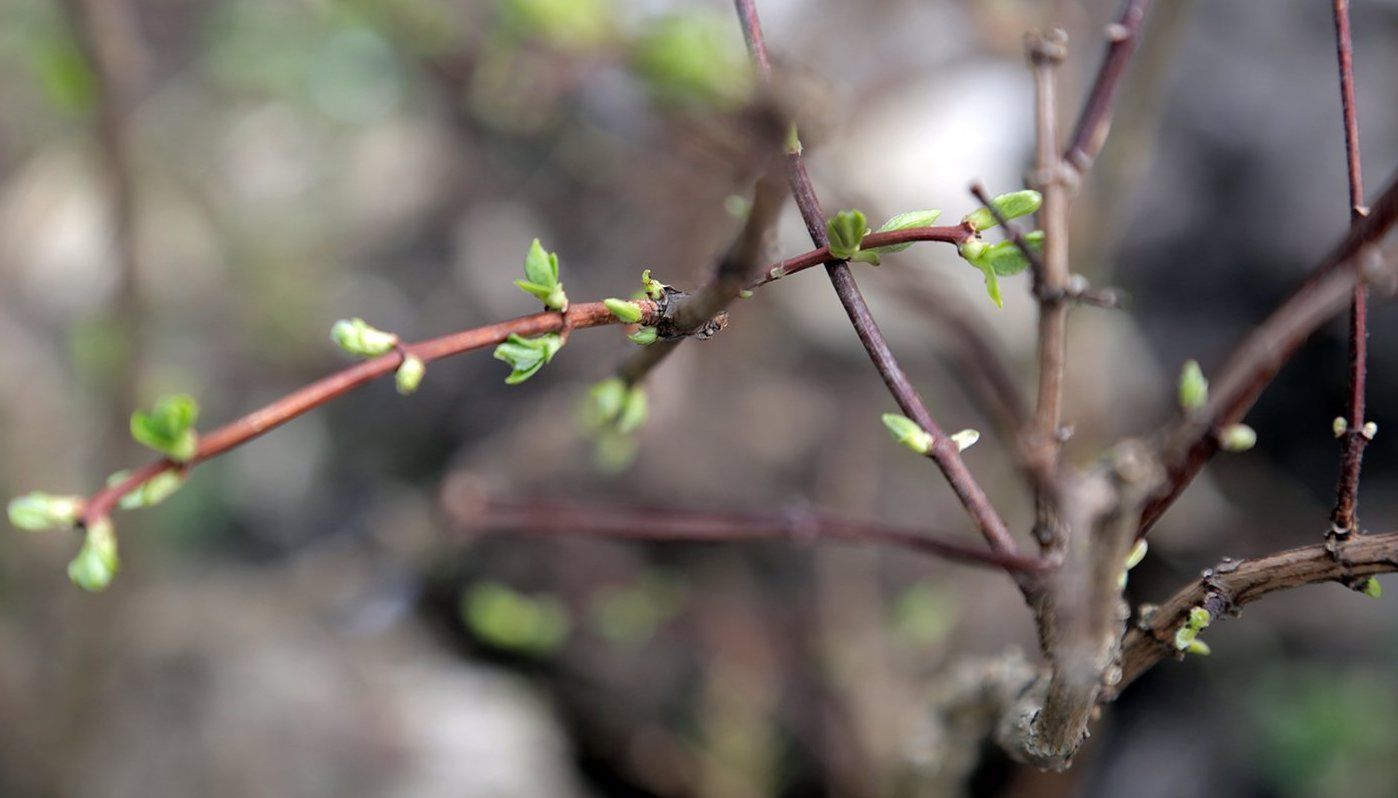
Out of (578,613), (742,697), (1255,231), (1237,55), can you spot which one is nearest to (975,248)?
(742,697)

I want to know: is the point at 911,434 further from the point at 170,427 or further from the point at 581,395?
the point at 581,395

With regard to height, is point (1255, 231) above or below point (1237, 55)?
below

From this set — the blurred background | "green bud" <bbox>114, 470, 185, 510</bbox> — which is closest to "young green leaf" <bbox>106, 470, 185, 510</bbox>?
"green bud" <bbox>114, 470, 185, 510</bbox>

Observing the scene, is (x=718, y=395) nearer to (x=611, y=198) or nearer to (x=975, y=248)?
(x=611, y=198)

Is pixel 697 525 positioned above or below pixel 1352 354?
below

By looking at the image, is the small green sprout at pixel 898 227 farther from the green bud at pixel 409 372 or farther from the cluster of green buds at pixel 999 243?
the green bud at pixel 409 372

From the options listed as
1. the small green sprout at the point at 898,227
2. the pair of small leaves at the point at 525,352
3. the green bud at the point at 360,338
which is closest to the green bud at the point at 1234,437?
the small green sprout at the point at 898,227

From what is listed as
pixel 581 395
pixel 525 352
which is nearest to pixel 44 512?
pixel 525 352
